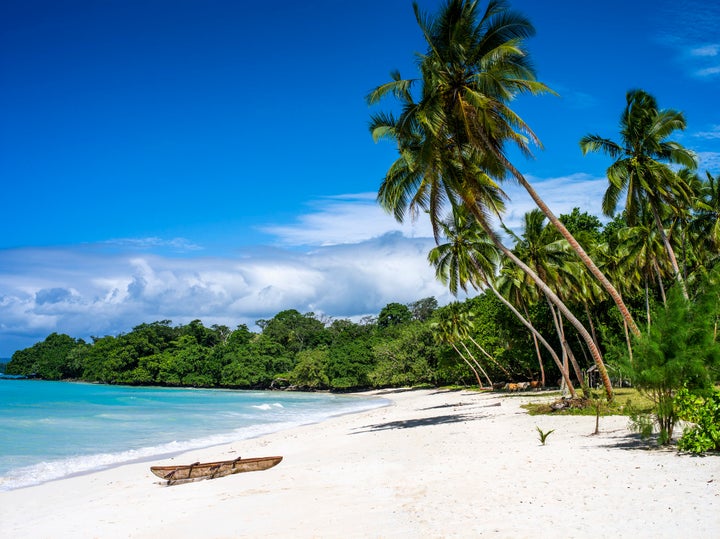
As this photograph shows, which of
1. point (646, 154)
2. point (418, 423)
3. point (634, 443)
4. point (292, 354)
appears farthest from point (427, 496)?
point (292, 354)

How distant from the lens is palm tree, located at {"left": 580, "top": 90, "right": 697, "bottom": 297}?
62.8ft

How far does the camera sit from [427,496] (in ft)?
26.7

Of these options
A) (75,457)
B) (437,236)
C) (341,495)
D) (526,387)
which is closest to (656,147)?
(437,236)

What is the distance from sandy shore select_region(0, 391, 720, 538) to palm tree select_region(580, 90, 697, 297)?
939 centimetres

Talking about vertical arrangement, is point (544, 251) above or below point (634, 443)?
above

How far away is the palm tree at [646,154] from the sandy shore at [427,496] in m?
9.39

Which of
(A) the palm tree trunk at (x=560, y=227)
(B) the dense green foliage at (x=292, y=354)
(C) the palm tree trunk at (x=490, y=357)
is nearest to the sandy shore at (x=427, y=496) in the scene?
(A) the palm tree trunk at (x=560, y=227)

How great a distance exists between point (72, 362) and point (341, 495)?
328 ft

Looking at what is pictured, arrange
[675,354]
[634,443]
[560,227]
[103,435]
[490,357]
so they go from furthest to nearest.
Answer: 1. [490,357]
2. [103,435]
3. [560,227]
4. [634,443]
5. [675,354]

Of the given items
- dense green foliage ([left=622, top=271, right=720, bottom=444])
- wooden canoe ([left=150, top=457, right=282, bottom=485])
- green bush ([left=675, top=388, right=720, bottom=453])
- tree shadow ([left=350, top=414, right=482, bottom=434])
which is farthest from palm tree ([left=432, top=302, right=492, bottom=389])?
green bush ([left=675, top=388, right=720, bottom=453])

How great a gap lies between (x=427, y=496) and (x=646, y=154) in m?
16.8

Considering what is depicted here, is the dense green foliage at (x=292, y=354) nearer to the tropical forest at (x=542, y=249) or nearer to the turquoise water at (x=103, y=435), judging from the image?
the tropical forest at (x=542, y=249)

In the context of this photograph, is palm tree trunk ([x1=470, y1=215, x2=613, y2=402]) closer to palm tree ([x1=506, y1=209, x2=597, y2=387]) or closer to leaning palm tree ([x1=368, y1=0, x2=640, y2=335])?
leaning palm tree ([x1=368, y1=0, x2=640, y2=335])

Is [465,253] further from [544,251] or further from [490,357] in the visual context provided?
[490,357]
